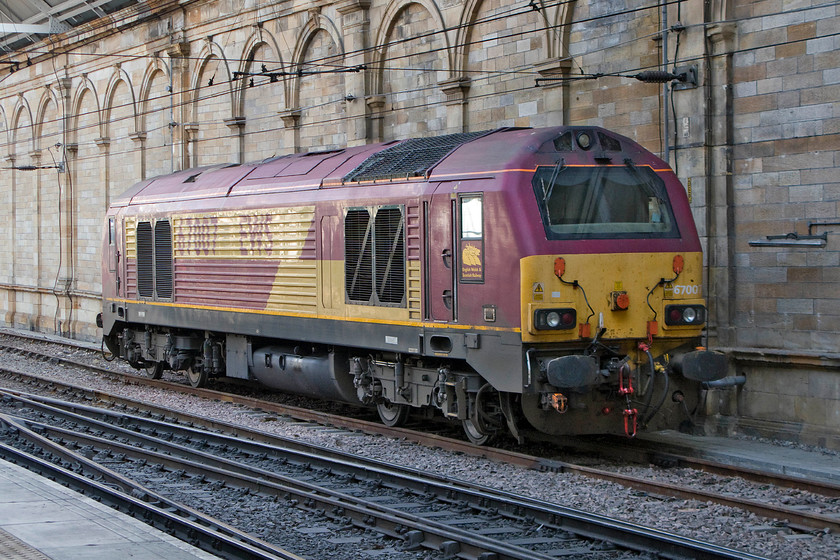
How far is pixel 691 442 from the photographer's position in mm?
13141

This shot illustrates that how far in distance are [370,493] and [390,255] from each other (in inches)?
141

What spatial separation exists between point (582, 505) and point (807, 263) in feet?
17.7

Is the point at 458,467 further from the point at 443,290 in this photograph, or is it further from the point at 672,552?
the point at 672,552

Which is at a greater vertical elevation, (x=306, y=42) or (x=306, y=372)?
(x=306, y=42)

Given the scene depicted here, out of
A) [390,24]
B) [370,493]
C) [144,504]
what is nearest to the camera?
[144,504]

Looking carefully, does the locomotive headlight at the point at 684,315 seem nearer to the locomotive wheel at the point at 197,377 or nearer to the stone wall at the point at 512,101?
the stone wall at the point at 512,101

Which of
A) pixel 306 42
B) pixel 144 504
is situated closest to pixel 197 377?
pixel 306 42

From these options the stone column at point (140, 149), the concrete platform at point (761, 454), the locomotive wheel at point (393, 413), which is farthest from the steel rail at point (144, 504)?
the stone column at point (140, 149)

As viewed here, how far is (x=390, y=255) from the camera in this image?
42.3 feet

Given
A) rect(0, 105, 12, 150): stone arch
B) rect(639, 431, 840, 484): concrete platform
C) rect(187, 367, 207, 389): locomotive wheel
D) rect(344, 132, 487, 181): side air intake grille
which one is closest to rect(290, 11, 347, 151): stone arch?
rect(187, 367, 207, 389): locomotive wheel

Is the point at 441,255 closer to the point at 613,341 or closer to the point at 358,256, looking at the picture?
the point at 358,256

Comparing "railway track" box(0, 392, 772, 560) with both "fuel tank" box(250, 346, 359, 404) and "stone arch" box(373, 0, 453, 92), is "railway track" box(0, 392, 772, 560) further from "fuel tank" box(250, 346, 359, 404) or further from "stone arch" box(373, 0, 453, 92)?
"stone arch" box(373, 0, 453, 92)

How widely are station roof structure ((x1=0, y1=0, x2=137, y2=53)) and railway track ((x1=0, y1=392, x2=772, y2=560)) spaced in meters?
18.9

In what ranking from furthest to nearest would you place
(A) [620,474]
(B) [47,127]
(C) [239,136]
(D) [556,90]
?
(B) [47,127]
(C) [239,136]
(D) [556,90]
(A) [620,474]
